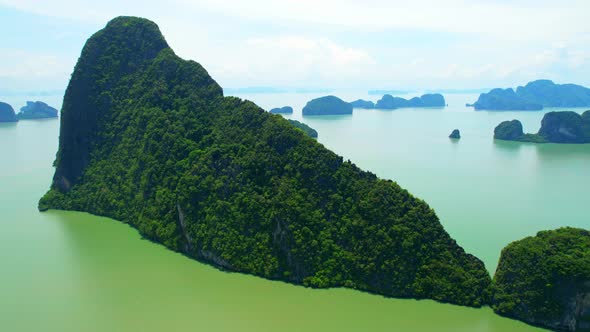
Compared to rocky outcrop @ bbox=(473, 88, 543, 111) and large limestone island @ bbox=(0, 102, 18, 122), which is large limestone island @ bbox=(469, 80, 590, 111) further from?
large limestone island @ bbox=(0, 102, 18, 122)

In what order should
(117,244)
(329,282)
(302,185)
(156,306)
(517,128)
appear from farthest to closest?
(517,128)
(117,244)
(302,185)
(329,282)
(156,306)

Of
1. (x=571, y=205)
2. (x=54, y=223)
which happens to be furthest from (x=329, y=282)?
(x=571, y=205)

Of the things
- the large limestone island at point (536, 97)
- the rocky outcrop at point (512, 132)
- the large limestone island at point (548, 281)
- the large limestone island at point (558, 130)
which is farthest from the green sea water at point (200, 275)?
the large limestone island at point (536, 97)

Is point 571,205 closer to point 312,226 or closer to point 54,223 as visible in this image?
point 312,226

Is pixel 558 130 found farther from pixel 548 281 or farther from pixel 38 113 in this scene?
pixel 38 113

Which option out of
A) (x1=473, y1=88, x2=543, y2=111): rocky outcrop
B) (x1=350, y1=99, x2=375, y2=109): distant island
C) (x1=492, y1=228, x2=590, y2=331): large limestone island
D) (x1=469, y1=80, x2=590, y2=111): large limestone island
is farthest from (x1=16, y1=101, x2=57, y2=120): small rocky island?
(x1=469, y1=80, x2=590, y2=111): large limestone island
